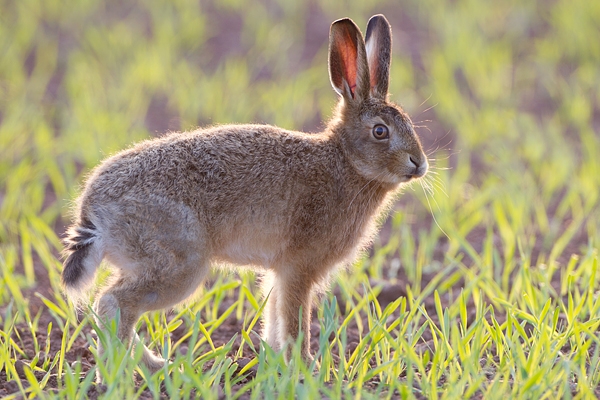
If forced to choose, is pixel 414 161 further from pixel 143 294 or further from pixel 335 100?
pixel 335 100

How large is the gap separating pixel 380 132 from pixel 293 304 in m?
0.93

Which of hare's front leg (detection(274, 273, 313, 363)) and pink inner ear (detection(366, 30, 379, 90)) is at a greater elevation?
pink inner ear (detection(366, 30, 379, 90))

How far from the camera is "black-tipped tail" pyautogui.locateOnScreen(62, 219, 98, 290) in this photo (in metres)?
3.43

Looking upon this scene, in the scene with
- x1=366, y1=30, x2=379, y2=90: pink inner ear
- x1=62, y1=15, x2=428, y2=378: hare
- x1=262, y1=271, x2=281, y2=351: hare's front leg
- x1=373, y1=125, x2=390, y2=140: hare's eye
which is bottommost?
x1=262, y1=271, x2=281, y2=351: hare's front leg

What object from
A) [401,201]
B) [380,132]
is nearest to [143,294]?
[380,132]

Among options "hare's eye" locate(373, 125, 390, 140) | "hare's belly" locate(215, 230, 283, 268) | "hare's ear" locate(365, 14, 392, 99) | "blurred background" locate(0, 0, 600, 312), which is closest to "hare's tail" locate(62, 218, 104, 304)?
"hare's belly" locate(215, 230, 283, 268)

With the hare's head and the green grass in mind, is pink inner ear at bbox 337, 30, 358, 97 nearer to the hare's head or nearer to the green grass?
the hare's head

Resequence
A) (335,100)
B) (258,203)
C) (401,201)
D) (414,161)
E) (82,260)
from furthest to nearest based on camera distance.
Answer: (401,201), (335,100), (414,161), (258,203), (82,260)

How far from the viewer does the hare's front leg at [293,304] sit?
12.8 feet

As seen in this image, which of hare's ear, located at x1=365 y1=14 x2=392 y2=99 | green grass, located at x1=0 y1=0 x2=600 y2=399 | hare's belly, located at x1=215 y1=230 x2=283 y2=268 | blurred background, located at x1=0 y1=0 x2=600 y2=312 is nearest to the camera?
green grass, located at x1=0 y1=0 x2=600 y2=399

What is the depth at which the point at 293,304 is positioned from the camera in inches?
153

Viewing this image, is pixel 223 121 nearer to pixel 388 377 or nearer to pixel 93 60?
pixel 93 60

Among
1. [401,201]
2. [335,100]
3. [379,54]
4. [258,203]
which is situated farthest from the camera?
[401,201]

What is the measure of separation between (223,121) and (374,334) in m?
4.03
